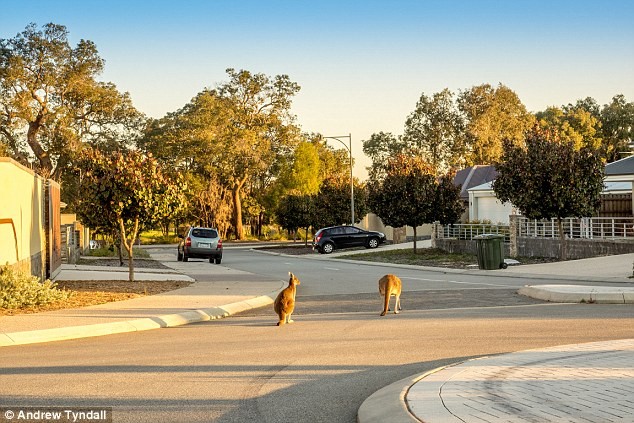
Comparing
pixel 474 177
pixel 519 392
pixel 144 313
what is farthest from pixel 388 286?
pixel 474 177

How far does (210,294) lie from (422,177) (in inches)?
1001

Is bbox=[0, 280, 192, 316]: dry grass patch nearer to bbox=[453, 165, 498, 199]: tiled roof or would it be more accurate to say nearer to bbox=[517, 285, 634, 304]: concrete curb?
bbox=[517, 285, 634, 304]: concrete curb

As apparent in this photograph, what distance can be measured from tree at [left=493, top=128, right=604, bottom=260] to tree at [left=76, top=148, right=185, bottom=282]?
16012 millimetres

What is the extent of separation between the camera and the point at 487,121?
90500mm

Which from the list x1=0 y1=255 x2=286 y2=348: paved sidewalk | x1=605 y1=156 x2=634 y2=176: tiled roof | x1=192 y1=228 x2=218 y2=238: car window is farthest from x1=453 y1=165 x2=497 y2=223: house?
x1=0 y1=255 x2=286 y2=348: paved sidewalk

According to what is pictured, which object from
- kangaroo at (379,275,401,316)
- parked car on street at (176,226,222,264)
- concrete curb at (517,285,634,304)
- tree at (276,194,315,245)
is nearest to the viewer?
kangaroo at (379,275,401,316)

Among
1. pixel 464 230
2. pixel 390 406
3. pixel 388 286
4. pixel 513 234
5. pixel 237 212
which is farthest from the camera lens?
pixel 237 212

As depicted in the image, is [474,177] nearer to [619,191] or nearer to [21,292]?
[619,191]

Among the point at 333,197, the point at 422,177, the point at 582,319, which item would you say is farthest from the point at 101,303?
the point at 333,197

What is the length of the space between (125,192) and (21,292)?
5.91 metres

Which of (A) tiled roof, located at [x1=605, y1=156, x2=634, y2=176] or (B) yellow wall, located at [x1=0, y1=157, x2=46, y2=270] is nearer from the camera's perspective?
(B) yellow wall, located at [x1=0, y1=157, x2=46, y2=270]

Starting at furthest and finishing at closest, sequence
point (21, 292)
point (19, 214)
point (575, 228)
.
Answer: point (575, 228), point (19, 214), point (21, 292)

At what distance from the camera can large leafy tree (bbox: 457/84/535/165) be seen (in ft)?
296

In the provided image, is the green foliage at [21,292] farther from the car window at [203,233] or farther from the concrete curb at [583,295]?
the car window at [203,233]
